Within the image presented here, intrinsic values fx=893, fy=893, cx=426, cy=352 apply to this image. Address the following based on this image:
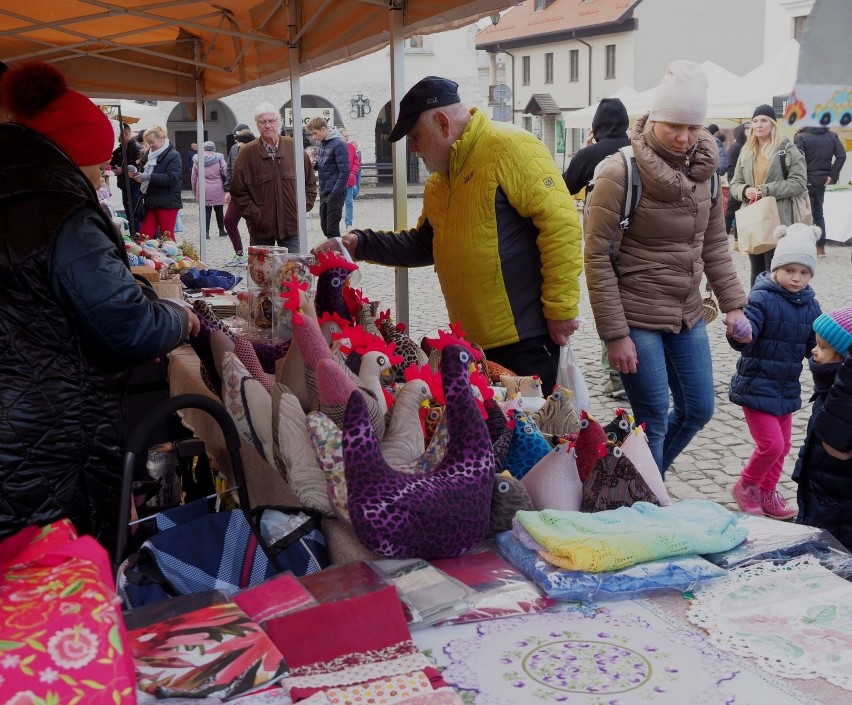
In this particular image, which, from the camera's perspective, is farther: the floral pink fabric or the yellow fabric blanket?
the yellow fabric blanket

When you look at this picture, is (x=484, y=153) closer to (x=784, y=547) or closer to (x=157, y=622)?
(x=784, y=547)

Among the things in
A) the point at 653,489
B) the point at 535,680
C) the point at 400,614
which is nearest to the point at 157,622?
the point at 400,614

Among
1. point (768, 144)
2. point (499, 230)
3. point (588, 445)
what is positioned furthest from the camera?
point (768, 144)

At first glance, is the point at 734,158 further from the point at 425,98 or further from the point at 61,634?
the point at 61,634

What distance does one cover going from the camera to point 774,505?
3.96 metres

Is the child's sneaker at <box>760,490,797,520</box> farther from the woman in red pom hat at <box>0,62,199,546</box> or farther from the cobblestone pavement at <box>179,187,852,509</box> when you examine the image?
the woman in red pom hat at <box>0,62,199,546</box>

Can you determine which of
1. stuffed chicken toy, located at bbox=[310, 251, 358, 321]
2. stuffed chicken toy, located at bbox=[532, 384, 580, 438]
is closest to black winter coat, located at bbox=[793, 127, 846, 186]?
stuffed chicken toy, located at bbox=[310, 251, 358, 321]

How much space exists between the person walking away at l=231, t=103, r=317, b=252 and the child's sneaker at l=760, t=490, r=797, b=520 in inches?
203

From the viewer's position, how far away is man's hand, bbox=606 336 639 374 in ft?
10.6

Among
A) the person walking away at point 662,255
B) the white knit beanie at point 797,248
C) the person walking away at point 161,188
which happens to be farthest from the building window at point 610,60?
the person walking away at point 662,255

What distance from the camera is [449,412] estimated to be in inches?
67.1

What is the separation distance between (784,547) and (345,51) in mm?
3810

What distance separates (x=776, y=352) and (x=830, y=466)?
122cm

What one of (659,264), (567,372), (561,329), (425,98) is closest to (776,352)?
(659,264)
